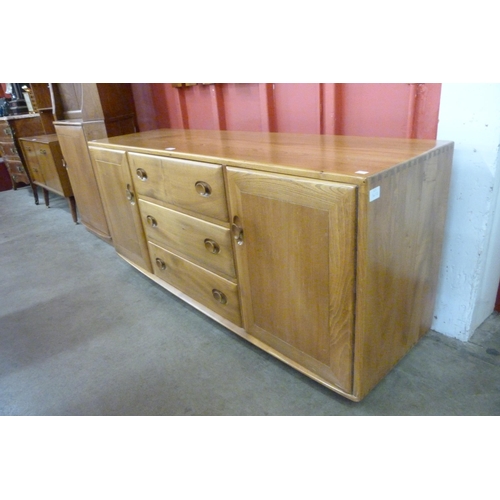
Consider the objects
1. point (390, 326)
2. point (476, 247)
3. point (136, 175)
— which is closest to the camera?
point (390, 326)

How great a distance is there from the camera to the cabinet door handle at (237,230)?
1.32 m

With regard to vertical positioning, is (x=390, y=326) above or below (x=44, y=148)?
below

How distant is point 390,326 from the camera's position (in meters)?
1.27

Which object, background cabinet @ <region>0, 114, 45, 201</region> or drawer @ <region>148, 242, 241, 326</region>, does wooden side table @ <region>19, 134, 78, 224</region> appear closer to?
background cabinet @ <region>0, 114, 45, 201</region>

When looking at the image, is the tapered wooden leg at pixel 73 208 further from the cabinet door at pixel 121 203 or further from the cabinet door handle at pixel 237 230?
the cabinet door handle at pixel 237 230

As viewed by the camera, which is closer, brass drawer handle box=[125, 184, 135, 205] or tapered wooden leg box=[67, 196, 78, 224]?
brass drawer handle box=[125, 184, 135, 205]

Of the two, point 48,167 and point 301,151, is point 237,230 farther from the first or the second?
point 48,167

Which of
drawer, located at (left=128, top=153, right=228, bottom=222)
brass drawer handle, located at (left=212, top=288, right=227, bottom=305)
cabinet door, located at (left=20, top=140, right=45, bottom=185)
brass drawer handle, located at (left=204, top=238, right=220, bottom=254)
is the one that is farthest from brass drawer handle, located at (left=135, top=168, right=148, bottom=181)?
cabinet door, located at (left=20, top=140, right=45, bottom=185)

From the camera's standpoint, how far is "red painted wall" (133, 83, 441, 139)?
1.42m

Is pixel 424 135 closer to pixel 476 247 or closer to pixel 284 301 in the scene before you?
pixel 476 247

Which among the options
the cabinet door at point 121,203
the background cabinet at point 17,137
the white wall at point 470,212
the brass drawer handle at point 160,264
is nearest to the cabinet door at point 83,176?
the cabinet door at point 121,203

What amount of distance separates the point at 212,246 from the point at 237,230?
0.20m
